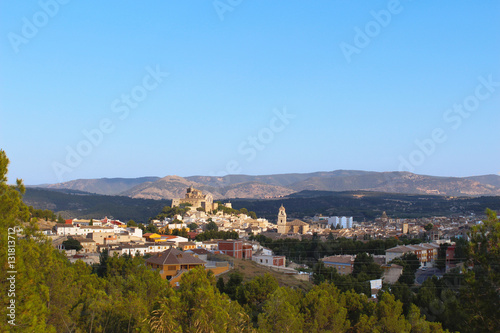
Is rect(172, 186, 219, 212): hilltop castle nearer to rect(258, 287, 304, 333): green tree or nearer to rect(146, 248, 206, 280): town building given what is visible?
rect(146, 248, 206, 280): town building

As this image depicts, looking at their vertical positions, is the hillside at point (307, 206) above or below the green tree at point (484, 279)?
below

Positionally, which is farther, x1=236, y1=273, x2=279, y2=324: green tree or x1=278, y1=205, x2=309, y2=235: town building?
x1=278, y1=205, x2=309, y2=235: town building

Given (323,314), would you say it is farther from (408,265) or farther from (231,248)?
(231,248)

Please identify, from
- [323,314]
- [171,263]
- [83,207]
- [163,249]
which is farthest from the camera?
[83,207]

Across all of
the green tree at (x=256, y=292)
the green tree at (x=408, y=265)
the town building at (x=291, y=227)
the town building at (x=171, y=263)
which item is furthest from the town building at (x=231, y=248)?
the town building at (x=291, y=227)

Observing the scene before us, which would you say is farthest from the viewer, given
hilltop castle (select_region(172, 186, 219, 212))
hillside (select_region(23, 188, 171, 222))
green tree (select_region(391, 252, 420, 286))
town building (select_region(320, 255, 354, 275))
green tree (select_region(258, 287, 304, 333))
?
hillside (select_region(23, 188, 171, 222))

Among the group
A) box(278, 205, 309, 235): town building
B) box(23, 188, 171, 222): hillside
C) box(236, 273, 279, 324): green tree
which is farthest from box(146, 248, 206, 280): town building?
box(23, 188, 171, 222): hillside

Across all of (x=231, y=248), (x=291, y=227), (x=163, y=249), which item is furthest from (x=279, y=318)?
(x=291, y=227)

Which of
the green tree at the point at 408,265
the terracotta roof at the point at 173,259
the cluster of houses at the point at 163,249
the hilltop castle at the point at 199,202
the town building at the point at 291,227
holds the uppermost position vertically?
the hilltop castle at the point at 199,202

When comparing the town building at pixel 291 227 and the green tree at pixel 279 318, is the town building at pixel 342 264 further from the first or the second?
the town building at pixel 291 227

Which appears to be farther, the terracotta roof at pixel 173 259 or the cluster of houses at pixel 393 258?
the cluster of houses at pixel 393 258

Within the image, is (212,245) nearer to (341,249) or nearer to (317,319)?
(341,249)

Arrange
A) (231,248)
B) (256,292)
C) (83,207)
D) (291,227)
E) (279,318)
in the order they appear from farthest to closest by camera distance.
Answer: (83,207)
(291,227)
(231,248)
(256,292)
(279,318)

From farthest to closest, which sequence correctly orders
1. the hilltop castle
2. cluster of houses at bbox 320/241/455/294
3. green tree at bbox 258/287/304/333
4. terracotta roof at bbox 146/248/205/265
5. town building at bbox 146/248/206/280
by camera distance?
the hilltop castle, cluster of houses at bbox 320/241/455/294, terracotta roof at bbox 146/248/205/265, town building at bbox 146/248/206/280, green tree at bbox 258/287/304/333
